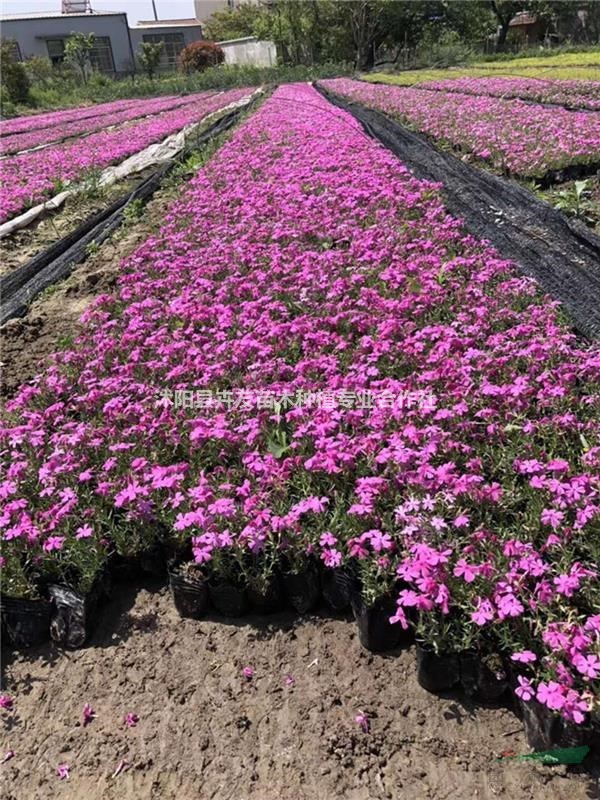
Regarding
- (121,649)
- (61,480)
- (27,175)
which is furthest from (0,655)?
(27,175)

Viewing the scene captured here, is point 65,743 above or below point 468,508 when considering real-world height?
below

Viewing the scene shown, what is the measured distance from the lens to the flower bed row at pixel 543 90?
17.0 m

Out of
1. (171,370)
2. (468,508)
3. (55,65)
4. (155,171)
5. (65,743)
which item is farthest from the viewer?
(55,65)

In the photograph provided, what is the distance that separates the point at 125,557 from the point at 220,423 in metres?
0.97

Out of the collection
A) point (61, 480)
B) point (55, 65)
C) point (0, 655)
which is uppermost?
point (55, 65)

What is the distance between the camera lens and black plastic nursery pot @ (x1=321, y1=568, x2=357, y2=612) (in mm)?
2984

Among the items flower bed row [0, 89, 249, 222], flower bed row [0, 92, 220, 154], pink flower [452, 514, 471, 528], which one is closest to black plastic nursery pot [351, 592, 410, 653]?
pink flower [452, 514, 471, 528]

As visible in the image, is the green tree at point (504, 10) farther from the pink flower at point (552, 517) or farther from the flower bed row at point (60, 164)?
the pink flower at point (552, 517)

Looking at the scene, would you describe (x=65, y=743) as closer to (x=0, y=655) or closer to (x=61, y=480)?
(x=0, y=655)

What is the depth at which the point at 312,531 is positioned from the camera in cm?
315

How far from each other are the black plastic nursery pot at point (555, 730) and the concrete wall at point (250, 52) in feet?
233

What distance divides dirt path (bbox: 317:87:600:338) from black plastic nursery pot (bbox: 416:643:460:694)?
3161 millimetres

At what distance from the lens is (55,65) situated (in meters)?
55.4

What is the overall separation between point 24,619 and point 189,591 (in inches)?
34.5
